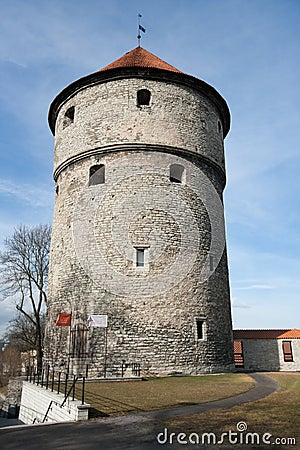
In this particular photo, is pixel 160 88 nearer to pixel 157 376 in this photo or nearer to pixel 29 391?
pixel 157 376

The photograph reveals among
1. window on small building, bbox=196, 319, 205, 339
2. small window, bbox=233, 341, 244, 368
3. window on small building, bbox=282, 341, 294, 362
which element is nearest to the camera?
window on small building, bbox=196, 319, 205, 339

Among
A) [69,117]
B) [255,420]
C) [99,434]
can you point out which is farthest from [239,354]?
[99,434]

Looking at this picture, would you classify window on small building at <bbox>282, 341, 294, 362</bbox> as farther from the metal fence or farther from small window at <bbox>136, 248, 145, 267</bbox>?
the metal fence

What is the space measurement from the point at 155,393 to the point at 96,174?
326 inches

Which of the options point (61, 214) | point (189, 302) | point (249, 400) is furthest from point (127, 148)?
point (249, 400)

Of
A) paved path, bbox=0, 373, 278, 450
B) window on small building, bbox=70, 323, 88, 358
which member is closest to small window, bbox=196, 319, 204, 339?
window on small building, bbox=70, 323, 88, 358

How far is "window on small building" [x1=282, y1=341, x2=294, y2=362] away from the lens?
16.5 m

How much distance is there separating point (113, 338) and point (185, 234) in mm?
4169

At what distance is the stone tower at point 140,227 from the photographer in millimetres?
12156

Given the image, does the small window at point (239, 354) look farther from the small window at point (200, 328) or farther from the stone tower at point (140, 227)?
the small window at point (200, 328)

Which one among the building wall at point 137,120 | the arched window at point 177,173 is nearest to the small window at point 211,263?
the arched window at point 177,173

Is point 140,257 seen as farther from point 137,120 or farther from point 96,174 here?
point 137,120

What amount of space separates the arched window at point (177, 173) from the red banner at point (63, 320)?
20.1 feet

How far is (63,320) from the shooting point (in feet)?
41.9
